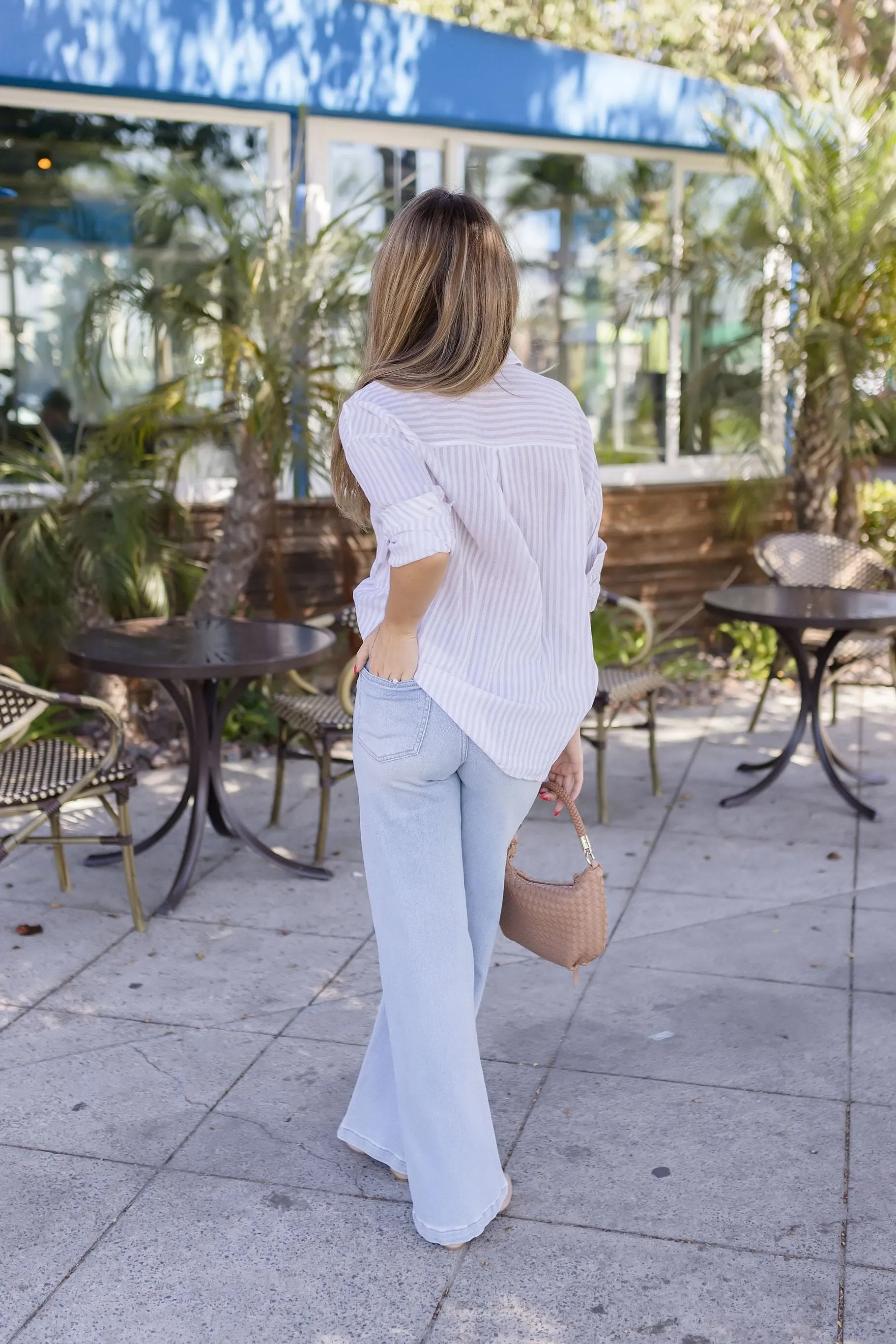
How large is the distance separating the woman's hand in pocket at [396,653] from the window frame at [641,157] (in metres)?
4.86

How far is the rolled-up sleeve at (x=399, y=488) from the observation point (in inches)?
80.4

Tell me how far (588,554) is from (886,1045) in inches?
63.2

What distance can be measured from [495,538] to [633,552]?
5.73m

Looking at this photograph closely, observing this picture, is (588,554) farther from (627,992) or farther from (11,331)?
(11,331)

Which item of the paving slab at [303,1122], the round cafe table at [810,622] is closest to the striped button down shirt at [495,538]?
the paving slab at [303,1122]

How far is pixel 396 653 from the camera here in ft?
7.13

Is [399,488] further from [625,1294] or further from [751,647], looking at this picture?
[751,647]

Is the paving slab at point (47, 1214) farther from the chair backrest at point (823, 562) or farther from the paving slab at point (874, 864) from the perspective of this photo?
the chair backrest at point (823, 562)

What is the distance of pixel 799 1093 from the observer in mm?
3043

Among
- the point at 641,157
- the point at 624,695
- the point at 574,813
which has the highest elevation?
the point at 641,157

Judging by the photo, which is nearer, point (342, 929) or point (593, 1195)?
point (593, 1195)

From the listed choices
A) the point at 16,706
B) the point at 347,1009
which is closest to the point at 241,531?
the point at 16,706

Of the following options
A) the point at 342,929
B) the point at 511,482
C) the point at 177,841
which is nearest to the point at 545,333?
the point at 177,841

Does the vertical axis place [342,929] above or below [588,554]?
below
